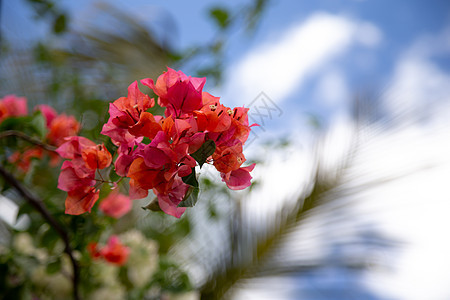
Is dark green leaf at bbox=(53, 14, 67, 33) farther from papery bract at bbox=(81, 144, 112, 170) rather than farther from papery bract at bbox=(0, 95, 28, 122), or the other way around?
papery bract at bbox=(81, 144, 112, 170)

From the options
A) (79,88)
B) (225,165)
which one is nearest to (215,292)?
(225,165)

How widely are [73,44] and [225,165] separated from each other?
112 cm

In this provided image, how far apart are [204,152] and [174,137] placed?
21mm

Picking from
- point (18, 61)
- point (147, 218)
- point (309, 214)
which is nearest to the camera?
point (309, 214)

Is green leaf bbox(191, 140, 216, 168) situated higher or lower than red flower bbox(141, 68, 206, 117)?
lower

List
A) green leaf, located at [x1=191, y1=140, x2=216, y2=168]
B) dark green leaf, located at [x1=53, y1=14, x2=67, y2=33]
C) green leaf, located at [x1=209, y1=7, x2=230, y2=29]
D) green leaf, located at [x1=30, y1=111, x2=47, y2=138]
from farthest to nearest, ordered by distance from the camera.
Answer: green leaf, located at [x1=209, y1=7, x2=230, y2=29] < dark green leaf, located at [x1=53, y1=14, x2=67, y2=33] < green leaf, located at [x1=30, y1=111, x2=47, y2=138] < green leaf, located at [x1=191, y1=140, x2=216, y2=168]

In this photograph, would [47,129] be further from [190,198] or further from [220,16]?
[220,16]

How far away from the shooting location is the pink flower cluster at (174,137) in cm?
20

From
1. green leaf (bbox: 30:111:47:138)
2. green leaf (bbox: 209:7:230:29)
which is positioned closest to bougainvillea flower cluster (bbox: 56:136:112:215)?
green leaf (bbox: 30:111:47:138)

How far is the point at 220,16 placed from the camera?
0.94 metres

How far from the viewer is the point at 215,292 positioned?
781mm

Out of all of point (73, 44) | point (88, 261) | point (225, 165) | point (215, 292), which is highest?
point (73, 44)

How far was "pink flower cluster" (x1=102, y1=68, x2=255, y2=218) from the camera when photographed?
0.20 meters

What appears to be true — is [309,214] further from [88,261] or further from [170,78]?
[170,78]
